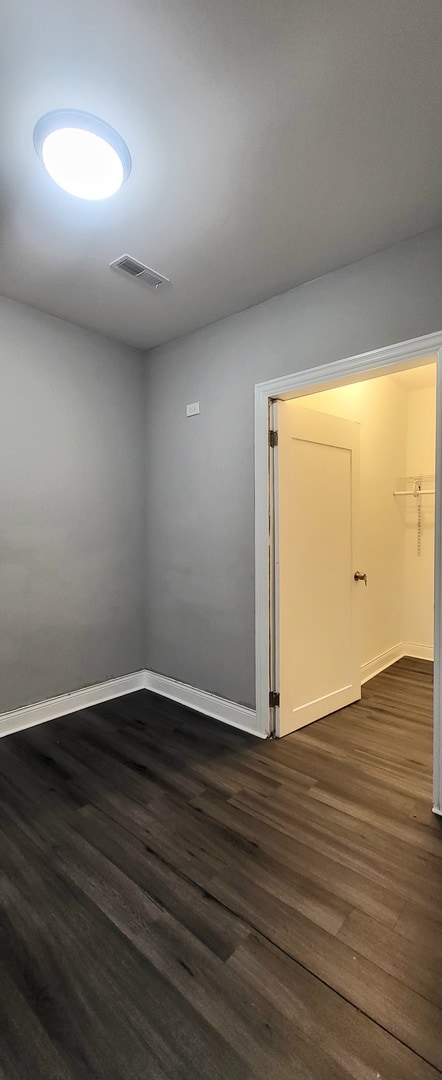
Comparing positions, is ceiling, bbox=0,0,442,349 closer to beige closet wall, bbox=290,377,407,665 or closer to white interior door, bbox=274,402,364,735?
white interior door, bbox=274,402,364,735

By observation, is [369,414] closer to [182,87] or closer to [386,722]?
[386,722]

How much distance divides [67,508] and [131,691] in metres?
1.52

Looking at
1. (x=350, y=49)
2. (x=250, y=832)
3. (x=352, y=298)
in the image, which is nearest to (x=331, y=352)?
(x=352, y=298)

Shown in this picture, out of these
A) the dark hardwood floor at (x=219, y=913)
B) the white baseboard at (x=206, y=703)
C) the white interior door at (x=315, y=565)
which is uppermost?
the white interior door at (x=315, y=565)

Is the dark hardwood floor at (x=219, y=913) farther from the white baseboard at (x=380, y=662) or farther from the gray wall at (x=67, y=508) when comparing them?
the white baseboard at (x=380, y=662)

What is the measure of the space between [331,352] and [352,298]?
0.27 m

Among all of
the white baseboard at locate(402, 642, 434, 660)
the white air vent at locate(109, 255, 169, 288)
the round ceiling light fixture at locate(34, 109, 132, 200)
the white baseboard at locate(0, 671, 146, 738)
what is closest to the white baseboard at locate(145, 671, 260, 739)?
the white baseboard at locate(0, 671, 146, 738)

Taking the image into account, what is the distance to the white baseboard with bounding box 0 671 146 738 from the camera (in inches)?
108

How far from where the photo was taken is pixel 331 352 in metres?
2.30

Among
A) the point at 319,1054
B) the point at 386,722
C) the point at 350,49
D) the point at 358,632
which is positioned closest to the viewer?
the point at 319,1054

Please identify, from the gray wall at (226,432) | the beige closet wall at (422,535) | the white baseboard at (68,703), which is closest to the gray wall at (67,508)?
the white baseboard at (68,703)

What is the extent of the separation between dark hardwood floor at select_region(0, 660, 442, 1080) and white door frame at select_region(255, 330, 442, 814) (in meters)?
0.31

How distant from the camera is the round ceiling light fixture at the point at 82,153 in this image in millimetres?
1429

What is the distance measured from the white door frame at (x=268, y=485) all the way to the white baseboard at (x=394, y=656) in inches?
59.1
